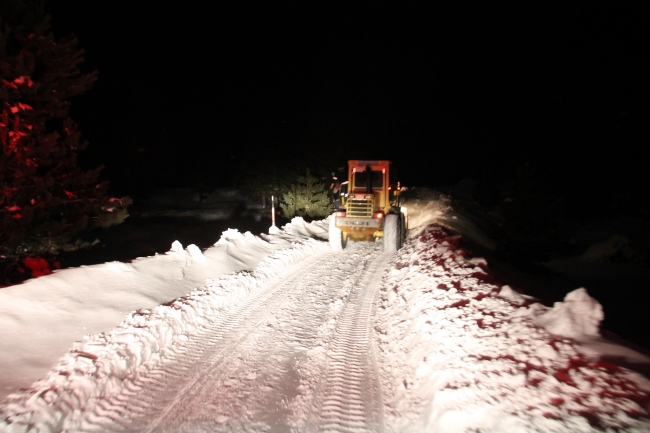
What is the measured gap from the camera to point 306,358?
20.2 feet

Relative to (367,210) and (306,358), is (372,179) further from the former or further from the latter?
(306,358)

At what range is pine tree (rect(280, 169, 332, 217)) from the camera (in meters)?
27.4

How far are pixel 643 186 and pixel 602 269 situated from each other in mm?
8280

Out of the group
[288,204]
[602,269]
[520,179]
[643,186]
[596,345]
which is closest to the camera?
[596,345]

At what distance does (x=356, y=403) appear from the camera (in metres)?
4.98

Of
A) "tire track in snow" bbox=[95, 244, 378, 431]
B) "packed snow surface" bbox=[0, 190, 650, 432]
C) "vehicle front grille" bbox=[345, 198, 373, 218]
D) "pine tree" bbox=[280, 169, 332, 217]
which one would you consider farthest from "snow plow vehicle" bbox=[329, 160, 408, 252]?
"pine tree" bbox=[280, 169, 332, 217]

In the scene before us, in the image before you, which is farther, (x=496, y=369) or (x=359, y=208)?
(x=359, y=208)

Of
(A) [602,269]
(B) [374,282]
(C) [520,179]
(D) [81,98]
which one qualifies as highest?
(D) [81,98]

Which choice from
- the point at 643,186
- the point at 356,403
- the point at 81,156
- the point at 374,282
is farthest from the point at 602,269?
the point at 81,156

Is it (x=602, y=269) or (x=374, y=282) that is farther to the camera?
(x=602, y=269)

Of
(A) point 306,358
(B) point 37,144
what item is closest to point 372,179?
(A) point 306,358

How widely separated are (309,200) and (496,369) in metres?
23.0

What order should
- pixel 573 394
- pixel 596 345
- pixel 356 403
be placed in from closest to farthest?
pixel 573 394 → pixel 596 345 → pixel 356 403

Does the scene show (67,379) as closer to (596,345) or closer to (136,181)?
(596,345)
